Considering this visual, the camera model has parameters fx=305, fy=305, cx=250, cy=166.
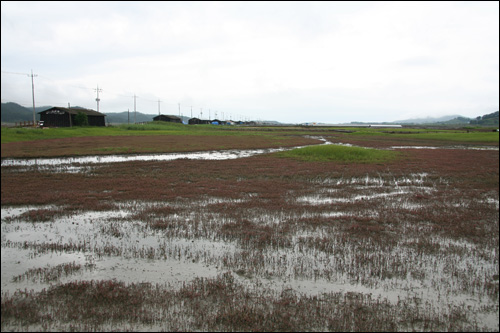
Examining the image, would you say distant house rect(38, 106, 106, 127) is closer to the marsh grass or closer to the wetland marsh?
the wetland marsh

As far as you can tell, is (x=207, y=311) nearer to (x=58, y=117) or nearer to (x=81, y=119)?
(x=58, y=117)

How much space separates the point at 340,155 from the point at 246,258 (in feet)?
102

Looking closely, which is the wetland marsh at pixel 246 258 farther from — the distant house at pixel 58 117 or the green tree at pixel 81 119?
the green tree at pixel 81 119

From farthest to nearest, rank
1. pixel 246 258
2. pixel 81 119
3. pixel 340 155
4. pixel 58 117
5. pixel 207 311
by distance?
1. pixel 81 119
2. pixel 58 117
3. pixel 340 155
4. pixel 246 258
5. pixel 207 311

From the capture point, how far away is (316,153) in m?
39.4

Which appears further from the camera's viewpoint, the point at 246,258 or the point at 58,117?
the point at 58,117

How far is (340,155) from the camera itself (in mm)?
37844

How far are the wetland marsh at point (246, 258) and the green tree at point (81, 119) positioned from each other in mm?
66213

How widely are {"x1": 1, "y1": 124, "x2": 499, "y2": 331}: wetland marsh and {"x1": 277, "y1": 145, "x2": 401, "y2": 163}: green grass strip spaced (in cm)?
1589

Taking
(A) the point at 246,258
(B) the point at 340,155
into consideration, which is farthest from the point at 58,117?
(A) the point at 246,258

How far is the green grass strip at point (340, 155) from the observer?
1421 inches

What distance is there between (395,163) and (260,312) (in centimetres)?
3114

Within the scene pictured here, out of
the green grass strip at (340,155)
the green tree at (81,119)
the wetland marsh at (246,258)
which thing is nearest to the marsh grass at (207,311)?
the wetland marsh at (246,258)

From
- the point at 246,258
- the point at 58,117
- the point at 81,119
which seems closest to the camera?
the point at 246,258
